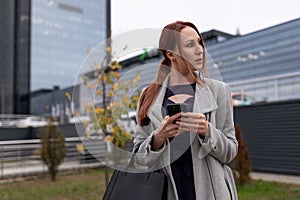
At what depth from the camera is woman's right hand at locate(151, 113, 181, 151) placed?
2.27 ft

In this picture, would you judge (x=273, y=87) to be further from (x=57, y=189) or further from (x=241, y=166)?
(x=57, y=189)

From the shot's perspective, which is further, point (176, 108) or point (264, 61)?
point (264, 61)

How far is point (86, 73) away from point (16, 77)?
31.0 metres

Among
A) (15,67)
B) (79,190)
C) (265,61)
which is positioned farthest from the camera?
(15,67)

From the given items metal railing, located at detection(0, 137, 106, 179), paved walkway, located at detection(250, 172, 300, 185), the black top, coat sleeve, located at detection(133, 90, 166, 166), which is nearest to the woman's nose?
the black top

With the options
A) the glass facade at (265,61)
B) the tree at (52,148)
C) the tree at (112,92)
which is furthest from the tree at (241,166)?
the tree at (112,92)

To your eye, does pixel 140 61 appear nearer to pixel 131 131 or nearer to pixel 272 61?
pixel 131 131

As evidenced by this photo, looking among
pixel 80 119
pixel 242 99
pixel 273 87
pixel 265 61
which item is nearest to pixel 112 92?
pixel 80 119

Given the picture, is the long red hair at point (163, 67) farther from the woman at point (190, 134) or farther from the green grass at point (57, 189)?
the green grass at point (57, 189)

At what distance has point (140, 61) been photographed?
83 centimetres

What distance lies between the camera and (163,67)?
2.80 feet

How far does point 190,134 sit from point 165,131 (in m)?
0.07

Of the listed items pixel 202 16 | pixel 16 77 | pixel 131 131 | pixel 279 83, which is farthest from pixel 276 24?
pixel 16 77

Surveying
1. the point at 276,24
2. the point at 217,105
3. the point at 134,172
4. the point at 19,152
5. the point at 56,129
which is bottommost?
the point at 19,152
